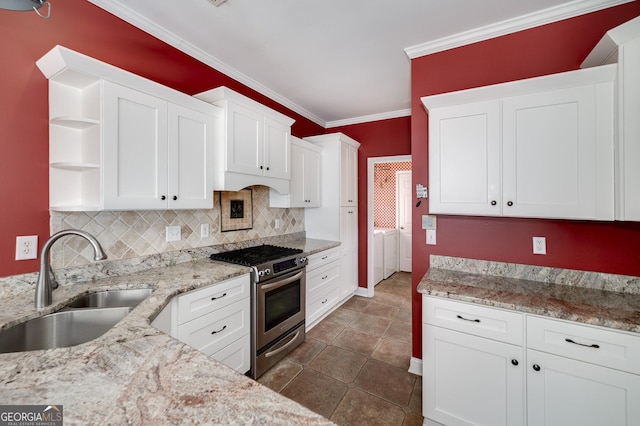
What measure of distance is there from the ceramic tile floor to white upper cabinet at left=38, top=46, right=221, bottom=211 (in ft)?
5.68

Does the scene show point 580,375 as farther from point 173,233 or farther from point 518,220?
point 173,233

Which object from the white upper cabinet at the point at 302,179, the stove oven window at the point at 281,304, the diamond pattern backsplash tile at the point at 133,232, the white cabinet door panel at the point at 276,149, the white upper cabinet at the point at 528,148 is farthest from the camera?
the white upper cabinet at the point at 302,179

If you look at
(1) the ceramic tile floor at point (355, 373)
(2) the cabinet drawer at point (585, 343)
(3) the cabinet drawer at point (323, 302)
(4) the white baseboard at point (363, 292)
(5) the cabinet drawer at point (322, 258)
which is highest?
(5) the cabinet drawer at point (322, 258)

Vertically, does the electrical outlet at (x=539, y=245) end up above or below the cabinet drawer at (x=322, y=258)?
above

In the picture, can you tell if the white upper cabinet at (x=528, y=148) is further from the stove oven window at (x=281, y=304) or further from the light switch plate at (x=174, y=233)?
the light switch plate at (x=174, y=233)

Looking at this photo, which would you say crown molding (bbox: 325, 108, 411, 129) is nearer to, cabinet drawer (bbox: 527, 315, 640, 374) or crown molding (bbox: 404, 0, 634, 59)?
crown molding (bbox: 404, 0, 634, 59)

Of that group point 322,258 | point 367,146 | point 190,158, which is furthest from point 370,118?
point 190,158

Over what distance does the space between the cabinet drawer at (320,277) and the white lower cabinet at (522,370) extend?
1.50 meters

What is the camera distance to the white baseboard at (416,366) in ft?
7.56

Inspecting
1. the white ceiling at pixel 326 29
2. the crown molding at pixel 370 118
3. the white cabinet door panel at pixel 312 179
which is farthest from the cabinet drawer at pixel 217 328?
the crown molding at pixel 370 118

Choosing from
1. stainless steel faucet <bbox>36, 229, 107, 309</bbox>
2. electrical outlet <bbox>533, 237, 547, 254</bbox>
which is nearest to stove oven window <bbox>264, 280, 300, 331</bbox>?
stainless steel faucet <bbox>36, 229, 107, 309</bbox>

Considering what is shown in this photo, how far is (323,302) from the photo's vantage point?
3.30 m

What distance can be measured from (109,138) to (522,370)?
267 cm

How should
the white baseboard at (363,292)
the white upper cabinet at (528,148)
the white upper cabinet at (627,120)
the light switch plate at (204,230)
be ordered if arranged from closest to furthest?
the white upper cabinet at (627,120), the white upper cabinet at (528,148), the light switch plate at (204,230), the white baseboard at (363,292)
